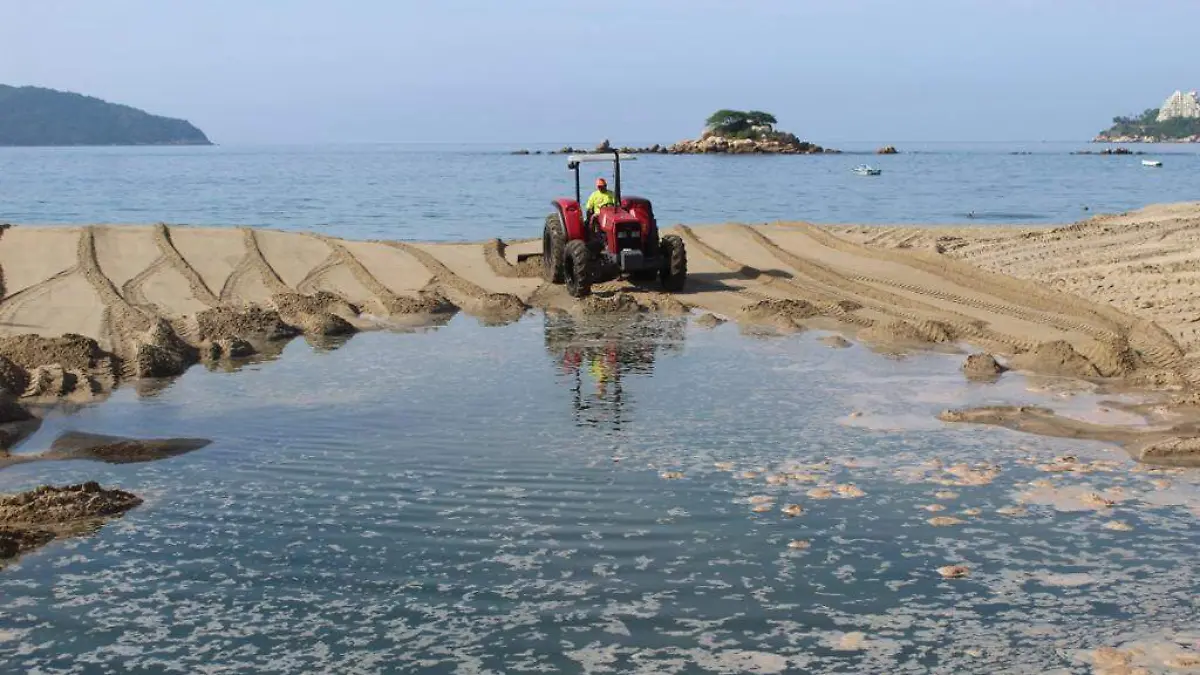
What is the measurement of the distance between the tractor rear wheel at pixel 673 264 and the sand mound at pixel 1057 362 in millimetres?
6035

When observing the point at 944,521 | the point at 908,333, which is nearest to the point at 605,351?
the point at 908,333

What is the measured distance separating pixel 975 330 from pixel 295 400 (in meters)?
8.08

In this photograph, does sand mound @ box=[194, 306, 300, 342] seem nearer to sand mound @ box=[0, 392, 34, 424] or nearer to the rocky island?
sand mound @ box=[0, 392, 34, 424]

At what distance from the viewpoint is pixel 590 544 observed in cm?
700

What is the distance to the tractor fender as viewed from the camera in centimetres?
1797

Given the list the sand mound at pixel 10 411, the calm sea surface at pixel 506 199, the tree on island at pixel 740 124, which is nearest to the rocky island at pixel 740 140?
the tree on island at pixel 740 124

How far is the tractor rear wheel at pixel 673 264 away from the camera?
17844 mm

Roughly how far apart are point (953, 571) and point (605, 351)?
24.6 feet

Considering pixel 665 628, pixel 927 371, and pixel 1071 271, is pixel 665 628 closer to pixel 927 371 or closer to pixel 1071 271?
pixel 927 371

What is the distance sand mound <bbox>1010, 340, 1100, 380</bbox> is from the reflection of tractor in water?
375 centimetres

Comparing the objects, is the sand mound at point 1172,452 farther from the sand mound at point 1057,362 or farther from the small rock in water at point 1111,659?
the small rock in water at point 1111,659

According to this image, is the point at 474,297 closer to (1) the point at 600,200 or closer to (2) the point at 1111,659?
(1) the point at 600,200

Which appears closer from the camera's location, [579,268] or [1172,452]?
[1172,452]

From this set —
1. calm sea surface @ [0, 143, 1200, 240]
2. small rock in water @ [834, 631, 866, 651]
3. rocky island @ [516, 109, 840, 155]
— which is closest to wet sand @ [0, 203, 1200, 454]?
small rock in water @ [834, 631, 866, 651]
